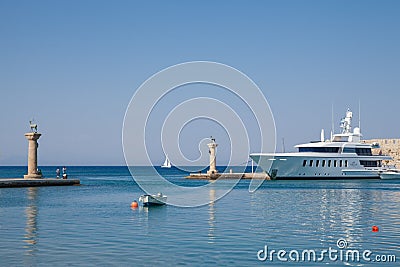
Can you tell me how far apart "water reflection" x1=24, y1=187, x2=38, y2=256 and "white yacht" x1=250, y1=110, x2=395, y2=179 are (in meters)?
49.2

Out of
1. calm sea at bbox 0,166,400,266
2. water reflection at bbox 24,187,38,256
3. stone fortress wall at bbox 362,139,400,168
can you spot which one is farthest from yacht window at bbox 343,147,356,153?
water reflection at bbox 24,187,38,256

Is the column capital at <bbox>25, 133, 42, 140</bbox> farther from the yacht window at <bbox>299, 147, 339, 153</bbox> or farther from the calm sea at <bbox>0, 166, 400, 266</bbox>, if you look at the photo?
the yacht window at <bbox>299, 147, 339, 153</bbox>

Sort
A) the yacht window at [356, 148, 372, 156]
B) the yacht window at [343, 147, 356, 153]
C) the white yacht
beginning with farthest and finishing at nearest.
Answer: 1. the yacht window at [356, 148, 372, 156]
2. the yacht window at [343, 147, 356, 153]
3. the white yacht

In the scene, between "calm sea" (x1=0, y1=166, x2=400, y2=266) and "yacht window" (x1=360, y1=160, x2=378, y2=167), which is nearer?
"calm sea" (x1=0, y1=166, x2=400, y2=266)

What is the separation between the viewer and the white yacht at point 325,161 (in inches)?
3526

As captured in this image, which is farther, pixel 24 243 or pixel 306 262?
pixel 24 243

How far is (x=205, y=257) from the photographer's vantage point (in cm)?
2067

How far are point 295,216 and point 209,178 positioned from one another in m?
68.3

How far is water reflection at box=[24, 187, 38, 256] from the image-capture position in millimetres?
22231

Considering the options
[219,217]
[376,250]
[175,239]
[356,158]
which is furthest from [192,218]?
[356,158]

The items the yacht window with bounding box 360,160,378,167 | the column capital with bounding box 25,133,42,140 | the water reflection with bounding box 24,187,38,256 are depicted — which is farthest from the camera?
the yacht window with bounding box 360,160,378,167

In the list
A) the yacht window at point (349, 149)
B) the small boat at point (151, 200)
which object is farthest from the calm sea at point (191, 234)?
the yacht window at point (349, 149)

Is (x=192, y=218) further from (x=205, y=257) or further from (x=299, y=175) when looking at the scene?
(x=299, y=175)

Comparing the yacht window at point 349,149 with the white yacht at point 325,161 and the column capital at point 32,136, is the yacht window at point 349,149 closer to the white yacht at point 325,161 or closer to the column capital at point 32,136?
the white yacht at point 325,161
